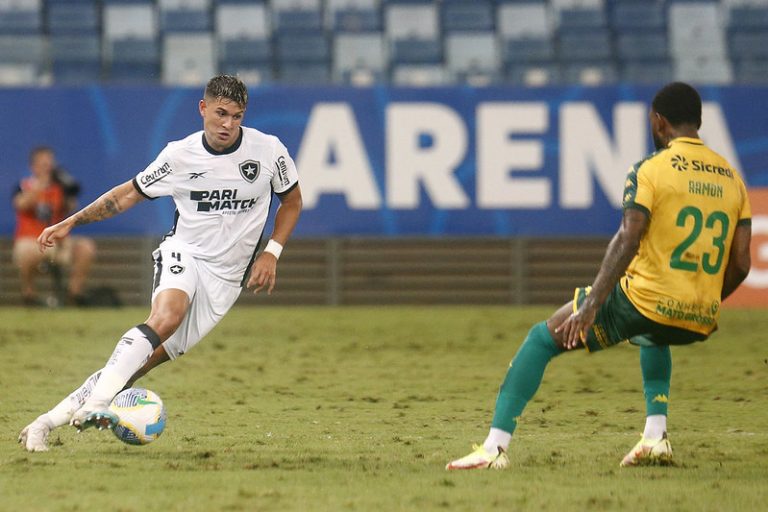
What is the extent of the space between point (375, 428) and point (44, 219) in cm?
972

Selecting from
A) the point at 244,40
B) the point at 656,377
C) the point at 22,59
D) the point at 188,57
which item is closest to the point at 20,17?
the point at 22,59

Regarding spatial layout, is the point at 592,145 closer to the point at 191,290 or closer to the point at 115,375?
the point at 191,290

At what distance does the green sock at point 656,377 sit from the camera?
6.39m

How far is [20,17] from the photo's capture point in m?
18.1

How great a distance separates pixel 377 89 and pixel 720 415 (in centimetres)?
955

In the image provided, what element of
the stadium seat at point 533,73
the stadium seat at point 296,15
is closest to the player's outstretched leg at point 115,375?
the stadium seat at point 533,73

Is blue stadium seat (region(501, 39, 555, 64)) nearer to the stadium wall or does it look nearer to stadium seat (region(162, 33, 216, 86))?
the stadium wall

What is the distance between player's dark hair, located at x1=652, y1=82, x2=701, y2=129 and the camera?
235 inches

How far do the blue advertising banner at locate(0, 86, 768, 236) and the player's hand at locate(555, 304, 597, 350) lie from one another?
11.1 metres

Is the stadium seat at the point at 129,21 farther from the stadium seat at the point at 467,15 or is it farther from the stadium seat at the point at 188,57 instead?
the stadium seat at the point at 467,15

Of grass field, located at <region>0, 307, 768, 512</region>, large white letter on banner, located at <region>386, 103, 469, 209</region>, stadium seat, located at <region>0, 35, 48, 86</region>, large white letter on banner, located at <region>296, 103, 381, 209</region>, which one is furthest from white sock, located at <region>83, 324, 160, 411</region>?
stadium seat, located at <region>0, 35, 48, 86</region>

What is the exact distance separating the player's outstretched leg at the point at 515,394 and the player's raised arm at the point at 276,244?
1401mm

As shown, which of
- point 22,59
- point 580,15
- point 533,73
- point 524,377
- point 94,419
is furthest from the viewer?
point 580,15

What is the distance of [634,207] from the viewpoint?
18.9 feet
